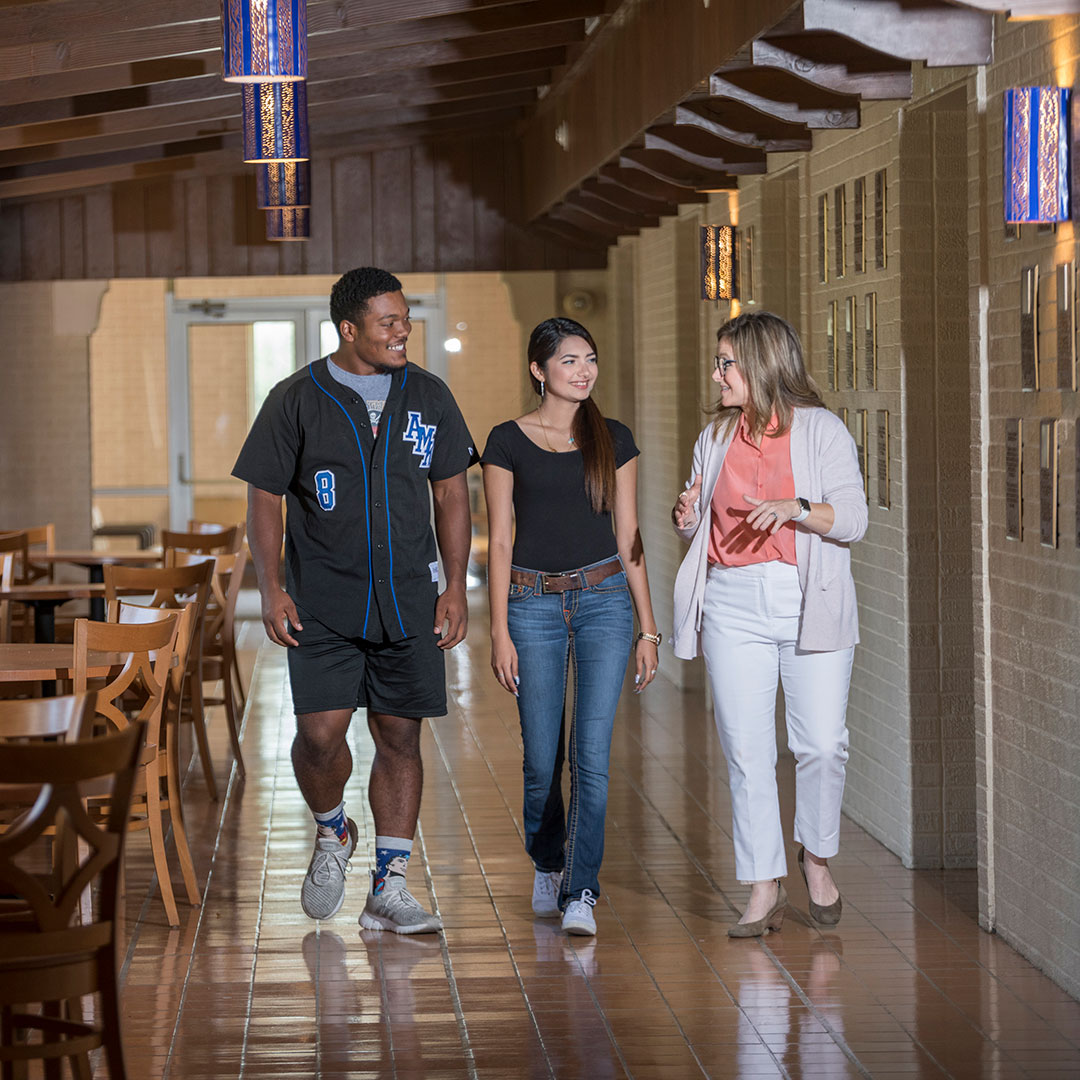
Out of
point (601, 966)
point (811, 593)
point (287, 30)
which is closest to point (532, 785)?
point (601, 966)

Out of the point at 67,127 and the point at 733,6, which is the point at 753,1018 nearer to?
the point at 733,6

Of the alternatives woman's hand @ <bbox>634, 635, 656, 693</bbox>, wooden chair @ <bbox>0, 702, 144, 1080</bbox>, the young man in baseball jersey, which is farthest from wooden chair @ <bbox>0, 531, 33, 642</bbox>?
wooden chair @ <bbox>0, 702, 144, 1080</bbox>

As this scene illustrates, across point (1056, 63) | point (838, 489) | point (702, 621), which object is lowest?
point (702, 621)

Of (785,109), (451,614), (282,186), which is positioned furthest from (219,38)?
(451,614)

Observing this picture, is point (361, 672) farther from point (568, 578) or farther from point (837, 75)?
point (837, 75)

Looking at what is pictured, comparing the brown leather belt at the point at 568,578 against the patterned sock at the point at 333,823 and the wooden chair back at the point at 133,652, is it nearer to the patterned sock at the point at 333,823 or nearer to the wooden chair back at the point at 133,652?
the patterned sock at the point at 333,823

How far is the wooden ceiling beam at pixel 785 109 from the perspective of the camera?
215 inches

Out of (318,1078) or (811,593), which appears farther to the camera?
(811,593)

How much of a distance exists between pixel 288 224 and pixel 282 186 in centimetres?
101

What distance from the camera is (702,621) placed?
16.3 feet

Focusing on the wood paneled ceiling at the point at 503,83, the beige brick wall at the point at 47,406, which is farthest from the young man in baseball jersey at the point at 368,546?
the beige brick wall at the point at 47,406

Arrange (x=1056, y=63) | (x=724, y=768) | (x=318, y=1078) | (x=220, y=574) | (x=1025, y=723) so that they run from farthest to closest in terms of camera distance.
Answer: (x=220, y=574) → (x=724, y=768) → (x=1025, y=723) → (x=1056, y=63) → (x=318, y=1078)

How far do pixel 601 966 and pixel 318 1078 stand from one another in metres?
1.06

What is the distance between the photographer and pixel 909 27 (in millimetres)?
4461
